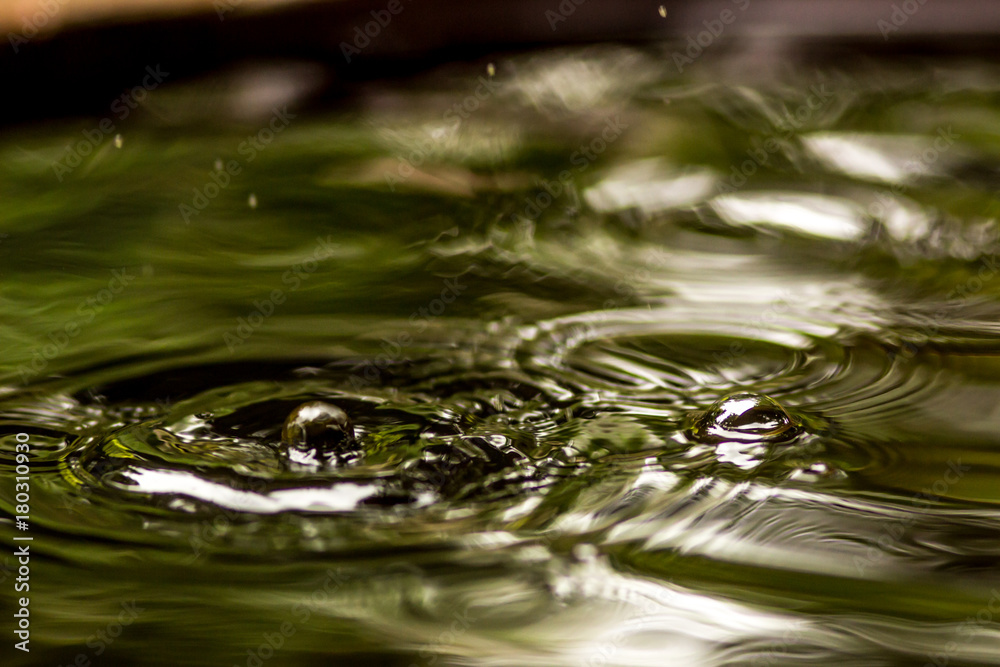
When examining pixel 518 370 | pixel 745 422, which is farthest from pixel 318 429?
pixel 745 422

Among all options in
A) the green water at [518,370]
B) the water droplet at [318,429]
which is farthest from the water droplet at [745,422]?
the water droplet at [318,429]

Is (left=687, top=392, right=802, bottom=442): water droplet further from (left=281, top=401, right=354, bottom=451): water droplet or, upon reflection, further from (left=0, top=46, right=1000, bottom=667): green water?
(left=281, top=401, right=354, bottom=451): water droplet

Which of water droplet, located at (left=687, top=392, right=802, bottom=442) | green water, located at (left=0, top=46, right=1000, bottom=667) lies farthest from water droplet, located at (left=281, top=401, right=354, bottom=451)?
water droplet, located at (left=687, top=392, right=802, bottom=442)

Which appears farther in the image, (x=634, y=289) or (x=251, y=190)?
(x=251, y=190)

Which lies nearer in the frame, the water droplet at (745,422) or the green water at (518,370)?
the green water at (518,370)

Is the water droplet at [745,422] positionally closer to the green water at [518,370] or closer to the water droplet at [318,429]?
the green water at [518,370]

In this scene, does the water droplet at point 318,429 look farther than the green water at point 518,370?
Yes

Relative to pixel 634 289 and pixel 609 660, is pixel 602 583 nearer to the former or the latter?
pixel 609 660

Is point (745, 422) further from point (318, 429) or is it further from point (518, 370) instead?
point (318, 429)

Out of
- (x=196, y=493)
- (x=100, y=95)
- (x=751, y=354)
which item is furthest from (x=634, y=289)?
(x=100, y=95)
